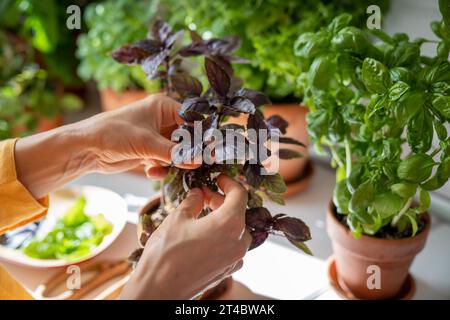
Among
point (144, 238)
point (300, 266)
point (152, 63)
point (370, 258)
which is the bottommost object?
point (300, 266)

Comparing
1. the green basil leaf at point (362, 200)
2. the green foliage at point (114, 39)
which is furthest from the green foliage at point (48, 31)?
the green basil leaf at point (362, 200)

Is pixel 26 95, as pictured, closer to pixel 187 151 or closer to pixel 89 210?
pixel 89 210

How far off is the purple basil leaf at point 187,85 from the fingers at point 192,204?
166mm

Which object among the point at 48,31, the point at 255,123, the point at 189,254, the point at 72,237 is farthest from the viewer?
the point at 48,31

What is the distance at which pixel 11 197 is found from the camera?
782 millimetres

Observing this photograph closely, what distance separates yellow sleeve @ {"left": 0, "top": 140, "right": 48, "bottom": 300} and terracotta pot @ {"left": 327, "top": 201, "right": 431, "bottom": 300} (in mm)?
519

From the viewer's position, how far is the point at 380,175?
716 mm

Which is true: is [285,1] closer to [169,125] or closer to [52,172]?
[169,125]

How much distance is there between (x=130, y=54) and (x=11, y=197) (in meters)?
0.31

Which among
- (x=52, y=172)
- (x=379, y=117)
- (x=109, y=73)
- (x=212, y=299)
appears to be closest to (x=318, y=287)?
(x=212, y=299)

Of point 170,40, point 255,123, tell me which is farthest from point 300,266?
point 170,40

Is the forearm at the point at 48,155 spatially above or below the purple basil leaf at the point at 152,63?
below

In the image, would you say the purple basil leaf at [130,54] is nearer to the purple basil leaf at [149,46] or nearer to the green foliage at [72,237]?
the purple basil leaf at [149,46]

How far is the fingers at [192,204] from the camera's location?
661 mm
